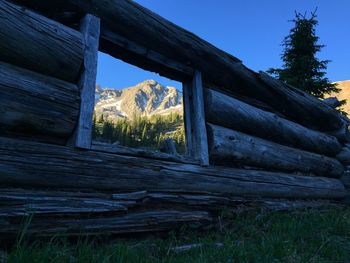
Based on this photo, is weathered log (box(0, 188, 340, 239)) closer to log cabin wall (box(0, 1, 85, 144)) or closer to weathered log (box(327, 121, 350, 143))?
log cabin wall (box(0, 1, 85, 144))

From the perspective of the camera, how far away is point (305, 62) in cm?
1370

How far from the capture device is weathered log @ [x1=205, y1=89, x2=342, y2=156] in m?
5.25

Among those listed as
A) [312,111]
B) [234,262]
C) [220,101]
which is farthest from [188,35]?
[312,111]

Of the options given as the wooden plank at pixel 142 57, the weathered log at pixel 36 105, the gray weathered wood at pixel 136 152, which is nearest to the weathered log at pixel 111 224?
the gray weathered wood at pixel 136 152

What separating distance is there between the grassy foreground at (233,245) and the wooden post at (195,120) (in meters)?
0.98

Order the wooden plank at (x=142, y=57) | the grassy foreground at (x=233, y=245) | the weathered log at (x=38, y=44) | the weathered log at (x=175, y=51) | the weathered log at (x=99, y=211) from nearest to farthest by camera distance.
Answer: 1. the grassy foreground at (x=233, y=245)
2. the weathered log at (x=99, y=211)
3. the weathered log at (x=38, y=44)
4. the weathered log at (x=175, y=51)
5. the wooden plank at (x=142, y=57)

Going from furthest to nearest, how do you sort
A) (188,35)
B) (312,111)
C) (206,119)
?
1. (312,111)
2. (206,119)
3. (188,35)

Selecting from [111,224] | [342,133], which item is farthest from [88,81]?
[342,133]

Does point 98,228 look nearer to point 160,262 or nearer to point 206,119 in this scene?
point 160,262

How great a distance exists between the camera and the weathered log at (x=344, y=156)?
329 inches

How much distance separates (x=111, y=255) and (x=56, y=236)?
57 cm

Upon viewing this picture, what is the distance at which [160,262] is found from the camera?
2.76 m

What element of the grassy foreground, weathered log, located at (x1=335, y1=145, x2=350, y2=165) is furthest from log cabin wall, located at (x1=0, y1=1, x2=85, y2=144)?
weathered log, located at (x1=335, y1=145, x2=350, y2=165)

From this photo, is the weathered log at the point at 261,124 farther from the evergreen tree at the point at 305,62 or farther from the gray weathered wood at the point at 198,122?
the evergreen tree at the point at 305,62
